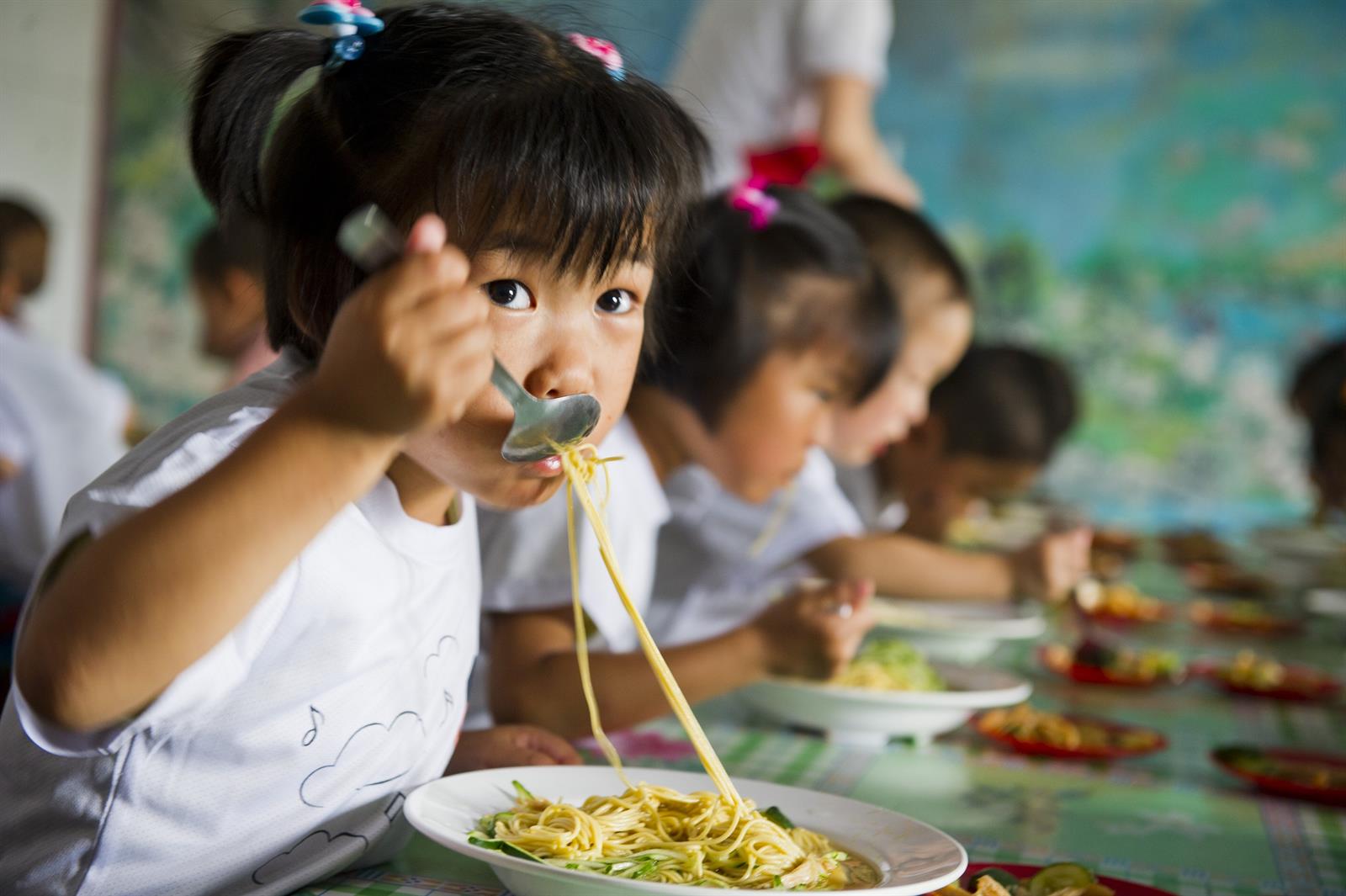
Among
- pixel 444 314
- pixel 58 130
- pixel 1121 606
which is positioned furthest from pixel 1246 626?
pixel 58 130

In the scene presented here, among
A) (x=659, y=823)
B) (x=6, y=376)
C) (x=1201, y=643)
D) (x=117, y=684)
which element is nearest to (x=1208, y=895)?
(x=659, y=823)

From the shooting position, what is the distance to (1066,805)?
40.7 inches

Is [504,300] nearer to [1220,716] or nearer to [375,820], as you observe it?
[375,820]

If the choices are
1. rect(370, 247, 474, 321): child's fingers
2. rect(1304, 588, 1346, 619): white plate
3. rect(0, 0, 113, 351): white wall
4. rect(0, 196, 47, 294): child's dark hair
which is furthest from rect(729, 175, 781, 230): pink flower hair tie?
rect(0, 0, 113, 351): white wall

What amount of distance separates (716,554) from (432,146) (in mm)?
1156

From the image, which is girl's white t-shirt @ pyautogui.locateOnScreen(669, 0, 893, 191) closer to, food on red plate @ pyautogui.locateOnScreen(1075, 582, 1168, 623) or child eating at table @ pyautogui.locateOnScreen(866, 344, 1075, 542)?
child eating at table @ pyautogui.locateOnScreen(866, 344, 1075, 542)

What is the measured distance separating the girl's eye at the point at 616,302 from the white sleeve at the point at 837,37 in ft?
5.46

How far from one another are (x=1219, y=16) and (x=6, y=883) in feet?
16.0

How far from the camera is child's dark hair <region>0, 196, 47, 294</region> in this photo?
3.07 meters

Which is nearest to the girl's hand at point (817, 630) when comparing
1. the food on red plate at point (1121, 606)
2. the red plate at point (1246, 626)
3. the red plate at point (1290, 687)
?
the red plate at point (1290, 687)

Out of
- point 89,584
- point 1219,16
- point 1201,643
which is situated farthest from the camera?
point 1219,16

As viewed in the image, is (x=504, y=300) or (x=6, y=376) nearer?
(x=504, y=300)

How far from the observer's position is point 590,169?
786 mm

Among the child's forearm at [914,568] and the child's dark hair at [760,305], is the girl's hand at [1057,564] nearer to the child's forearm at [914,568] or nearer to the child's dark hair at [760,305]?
the child's forearm at [914,568]
